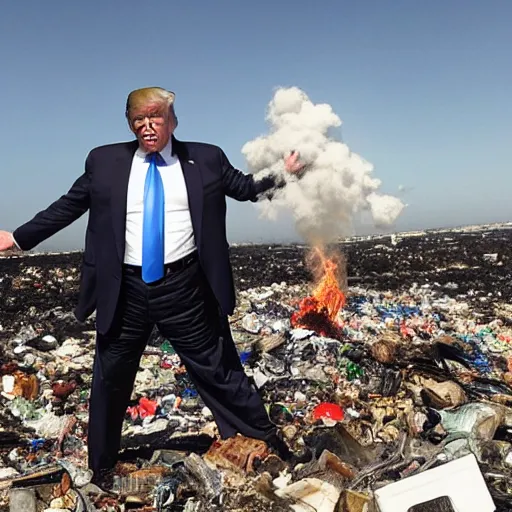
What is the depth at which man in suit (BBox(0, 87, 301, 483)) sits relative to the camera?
2484mm

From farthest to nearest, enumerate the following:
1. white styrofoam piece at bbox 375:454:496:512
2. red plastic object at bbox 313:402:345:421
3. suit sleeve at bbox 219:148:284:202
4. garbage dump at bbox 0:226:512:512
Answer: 1. red plastic object at bbox 313:402:345:421
2. suit sleeve at bbox 219:148:284:202
3. garbage dump at bbox 0:226:512:512
4. white styrofoam piece at bbox 375:454:496:512

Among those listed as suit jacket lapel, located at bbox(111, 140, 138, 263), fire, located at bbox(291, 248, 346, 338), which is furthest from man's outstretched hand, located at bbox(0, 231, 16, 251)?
fire, located at bbox(291, 248, 346, 338)

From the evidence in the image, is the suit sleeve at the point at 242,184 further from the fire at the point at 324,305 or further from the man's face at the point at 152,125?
Answer: the fire at the point at 324,305

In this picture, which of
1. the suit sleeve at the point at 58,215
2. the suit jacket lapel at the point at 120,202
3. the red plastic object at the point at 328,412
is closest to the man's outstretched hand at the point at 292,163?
the suit jacket lapel at the point at 120,202

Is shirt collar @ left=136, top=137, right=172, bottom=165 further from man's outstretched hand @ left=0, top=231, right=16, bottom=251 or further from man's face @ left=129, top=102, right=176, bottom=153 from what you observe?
man's outstretched hand @ left=0, top=231, right=16, bottom=251

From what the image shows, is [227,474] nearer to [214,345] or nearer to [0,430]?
[214,345]

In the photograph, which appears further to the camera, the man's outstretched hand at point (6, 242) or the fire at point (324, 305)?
the fire at point (324, 305)

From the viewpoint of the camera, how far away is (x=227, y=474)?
2701mm

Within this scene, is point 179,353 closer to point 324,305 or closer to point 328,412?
point 328,412

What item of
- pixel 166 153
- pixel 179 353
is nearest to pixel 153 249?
pixel 166 153

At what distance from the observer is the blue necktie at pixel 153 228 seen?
2457 millimetres

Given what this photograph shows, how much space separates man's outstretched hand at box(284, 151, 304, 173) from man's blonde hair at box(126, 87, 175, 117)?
62 cm

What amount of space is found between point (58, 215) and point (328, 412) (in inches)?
85.0

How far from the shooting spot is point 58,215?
2.62 m
